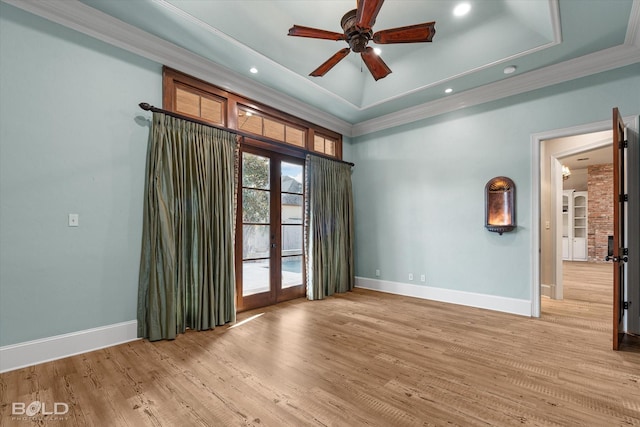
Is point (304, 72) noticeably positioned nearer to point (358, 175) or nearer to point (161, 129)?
point (161, 129)

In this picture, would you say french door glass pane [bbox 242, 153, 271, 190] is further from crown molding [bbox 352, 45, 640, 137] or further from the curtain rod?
crown molding [bbox 352, 45, 640, 137]

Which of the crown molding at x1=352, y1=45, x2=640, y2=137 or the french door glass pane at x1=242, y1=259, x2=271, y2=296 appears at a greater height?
the crown molding at x1=352, y1=45, x2=640, y2=137

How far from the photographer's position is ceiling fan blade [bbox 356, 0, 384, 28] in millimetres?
2113

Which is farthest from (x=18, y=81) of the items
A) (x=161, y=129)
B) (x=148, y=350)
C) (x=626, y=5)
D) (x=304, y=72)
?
(x=626, y=5)

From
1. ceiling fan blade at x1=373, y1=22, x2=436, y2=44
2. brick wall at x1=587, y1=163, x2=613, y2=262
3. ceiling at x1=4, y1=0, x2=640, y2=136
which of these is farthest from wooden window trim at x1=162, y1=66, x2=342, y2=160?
brick wall at x1=587, y1=163, x2=613, y2=262

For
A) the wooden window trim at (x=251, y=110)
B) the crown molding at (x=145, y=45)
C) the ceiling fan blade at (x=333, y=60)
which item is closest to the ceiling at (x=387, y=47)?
the crown molding at (x=145, y=45)

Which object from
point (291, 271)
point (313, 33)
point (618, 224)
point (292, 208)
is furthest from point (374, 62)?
point (291, 271)

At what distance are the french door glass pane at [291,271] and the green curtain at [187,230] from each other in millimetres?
1181

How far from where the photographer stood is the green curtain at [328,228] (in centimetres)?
495

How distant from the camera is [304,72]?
402 cm

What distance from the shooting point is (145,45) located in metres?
3.19

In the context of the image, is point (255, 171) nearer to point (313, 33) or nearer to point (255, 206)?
point (255, 206)

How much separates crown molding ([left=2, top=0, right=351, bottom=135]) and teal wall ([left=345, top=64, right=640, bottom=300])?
2235 mm

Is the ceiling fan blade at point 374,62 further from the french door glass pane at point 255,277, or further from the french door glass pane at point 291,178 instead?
the french door glass pane at point 255,277
